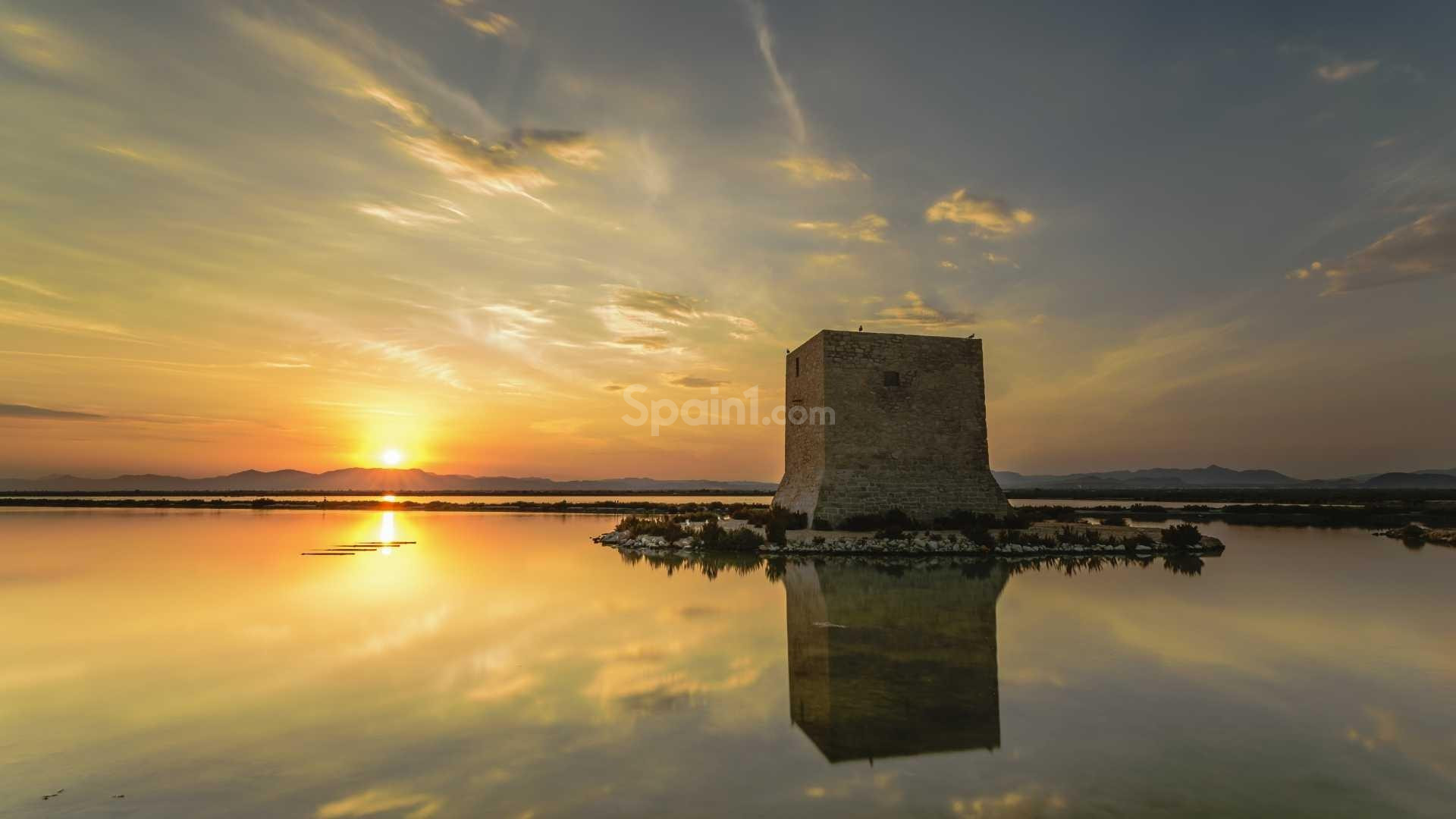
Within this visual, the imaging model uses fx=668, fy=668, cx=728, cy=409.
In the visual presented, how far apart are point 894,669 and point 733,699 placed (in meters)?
1.69

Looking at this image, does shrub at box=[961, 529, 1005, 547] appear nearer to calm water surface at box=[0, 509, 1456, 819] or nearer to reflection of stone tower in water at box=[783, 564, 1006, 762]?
calm water surface at box=[0, 509, 1456, 819]

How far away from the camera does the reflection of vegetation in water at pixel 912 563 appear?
46.3 ft

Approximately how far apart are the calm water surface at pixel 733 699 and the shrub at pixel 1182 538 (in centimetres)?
571

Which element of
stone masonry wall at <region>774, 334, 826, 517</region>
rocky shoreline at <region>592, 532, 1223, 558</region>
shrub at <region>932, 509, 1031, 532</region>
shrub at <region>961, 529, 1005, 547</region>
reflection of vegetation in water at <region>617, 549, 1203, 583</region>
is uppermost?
stone masonry wall at <region>774, 334, 826, 517</region>

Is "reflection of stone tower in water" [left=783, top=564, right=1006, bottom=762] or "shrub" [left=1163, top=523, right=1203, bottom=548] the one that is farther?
"shrub" [left=1163, top=523, right=1203, bottom=548]

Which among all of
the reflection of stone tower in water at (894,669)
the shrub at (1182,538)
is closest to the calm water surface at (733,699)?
the reflection of stone tower in water at (894,669)

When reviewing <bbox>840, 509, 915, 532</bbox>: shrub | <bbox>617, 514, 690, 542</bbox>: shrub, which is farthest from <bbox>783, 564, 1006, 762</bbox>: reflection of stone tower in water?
<bbox>617, 514, 690, 542</bbox>: shrub

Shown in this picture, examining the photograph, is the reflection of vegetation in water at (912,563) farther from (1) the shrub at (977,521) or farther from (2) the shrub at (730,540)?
(1) the shrub at (977,521)

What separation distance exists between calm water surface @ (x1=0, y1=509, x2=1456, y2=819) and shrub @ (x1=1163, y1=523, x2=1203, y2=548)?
18.7ft

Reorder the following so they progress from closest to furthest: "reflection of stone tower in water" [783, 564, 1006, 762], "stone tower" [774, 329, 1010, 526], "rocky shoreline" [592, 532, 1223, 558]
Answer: "reflection of stone tower in water" [783, 564, 1006, 762]
"rocky shoreline" [592, 532, 1223, 558]
"stone tower" [774, 329, 1010, 526]

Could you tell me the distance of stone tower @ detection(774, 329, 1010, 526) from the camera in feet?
69.2

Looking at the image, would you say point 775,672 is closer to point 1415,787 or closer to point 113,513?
point 1415,787

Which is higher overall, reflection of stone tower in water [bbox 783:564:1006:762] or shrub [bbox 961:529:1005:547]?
shrub [bbox 961:529:1005:547]

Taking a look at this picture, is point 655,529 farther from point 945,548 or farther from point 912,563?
point 912,563
